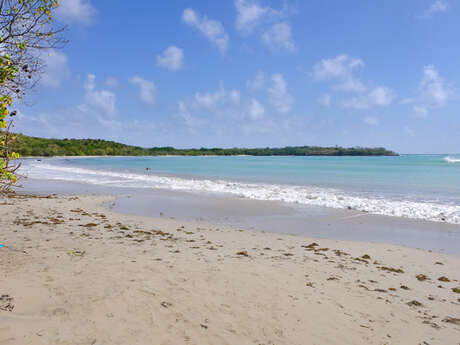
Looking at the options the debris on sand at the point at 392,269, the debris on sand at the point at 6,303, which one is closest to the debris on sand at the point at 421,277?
the debris on sand at the point at 392,269

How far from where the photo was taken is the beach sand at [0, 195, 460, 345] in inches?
152

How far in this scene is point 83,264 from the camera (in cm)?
585

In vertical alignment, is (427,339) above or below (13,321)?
below

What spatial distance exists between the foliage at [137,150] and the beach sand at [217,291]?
111m

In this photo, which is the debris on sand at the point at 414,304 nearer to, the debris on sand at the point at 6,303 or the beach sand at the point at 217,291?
the beach sand at the point at 217,291

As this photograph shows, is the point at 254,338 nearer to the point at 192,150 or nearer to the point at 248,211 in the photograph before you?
the point at 248,211

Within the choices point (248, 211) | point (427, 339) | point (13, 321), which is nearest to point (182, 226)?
point (248, 211)

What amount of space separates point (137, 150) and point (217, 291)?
163 metres

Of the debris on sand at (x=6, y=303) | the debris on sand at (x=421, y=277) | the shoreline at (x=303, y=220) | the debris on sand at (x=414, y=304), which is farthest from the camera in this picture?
the shoreline at (x=303, y=220)

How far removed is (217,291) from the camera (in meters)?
4.95

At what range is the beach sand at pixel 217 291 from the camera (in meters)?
3.86

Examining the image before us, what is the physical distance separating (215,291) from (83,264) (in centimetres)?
Answer: 268

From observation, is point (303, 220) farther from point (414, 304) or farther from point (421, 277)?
point (414, 304)

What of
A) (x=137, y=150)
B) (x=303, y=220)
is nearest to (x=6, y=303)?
(x=303, y=220)
